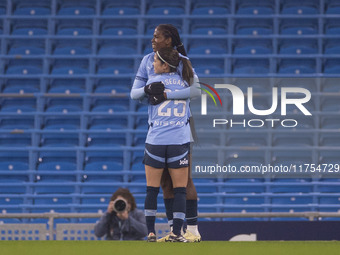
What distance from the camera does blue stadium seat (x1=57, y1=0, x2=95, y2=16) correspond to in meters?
9.87

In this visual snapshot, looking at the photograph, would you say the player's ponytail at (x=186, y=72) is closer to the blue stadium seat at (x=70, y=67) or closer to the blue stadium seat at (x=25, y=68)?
the blue stadium seat at (x=70, y=67)

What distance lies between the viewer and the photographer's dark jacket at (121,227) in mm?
5527

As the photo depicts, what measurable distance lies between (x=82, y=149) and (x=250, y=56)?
2631mm

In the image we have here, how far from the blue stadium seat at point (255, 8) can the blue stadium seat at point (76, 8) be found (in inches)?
87.3

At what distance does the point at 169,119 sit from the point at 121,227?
1.99 m

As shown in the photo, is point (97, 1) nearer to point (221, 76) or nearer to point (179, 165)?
point (221, 76)

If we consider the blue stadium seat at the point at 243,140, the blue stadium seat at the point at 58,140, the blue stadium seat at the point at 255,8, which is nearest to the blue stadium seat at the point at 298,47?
the blue stadium seat at the point at 255,8

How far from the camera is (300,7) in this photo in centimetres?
966

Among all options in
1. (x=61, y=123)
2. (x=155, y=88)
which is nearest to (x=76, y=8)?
(x=61, y=123)

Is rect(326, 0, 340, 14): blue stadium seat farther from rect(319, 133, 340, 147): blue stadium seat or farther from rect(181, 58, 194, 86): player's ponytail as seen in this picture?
rect(181, 58, 194, 86): player's ponytail

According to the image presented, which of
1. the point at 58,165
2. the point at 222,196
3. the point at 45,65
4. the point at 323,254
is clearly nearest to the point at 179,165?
the point at 323,254

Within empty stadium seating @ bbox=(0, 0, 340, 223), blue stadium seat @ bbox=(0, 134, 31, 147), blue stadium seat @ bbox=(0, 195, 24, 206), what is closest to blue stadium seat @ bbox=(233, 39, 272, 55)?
empty stadium seating @ bbox=(0, 0, 340, 223)

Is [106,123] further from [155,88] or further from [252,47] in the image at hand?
[155,88]

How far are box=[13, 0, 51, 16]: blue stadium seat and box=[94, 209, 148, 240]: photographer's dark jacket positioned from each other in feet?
17.1
